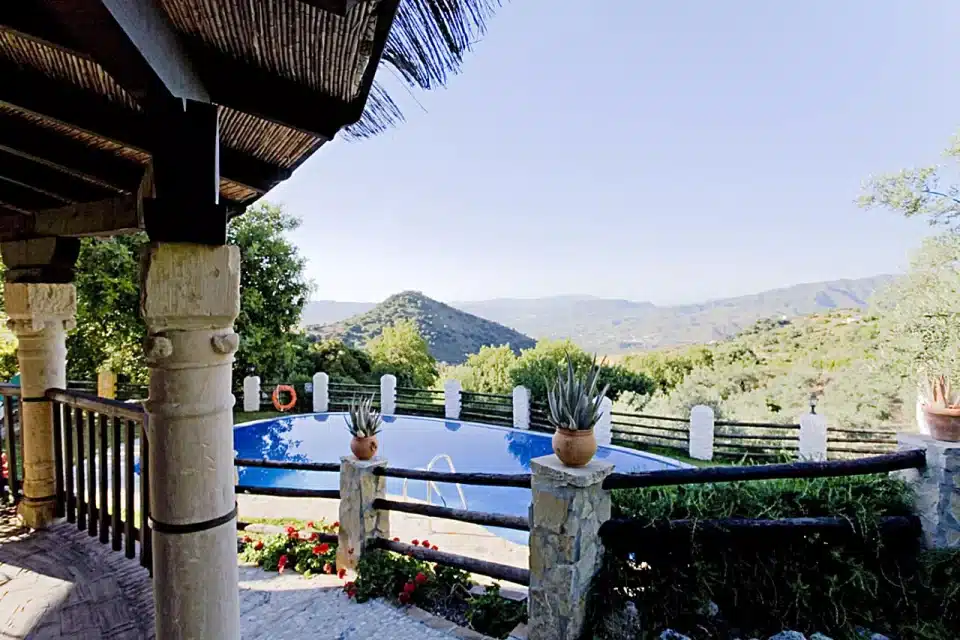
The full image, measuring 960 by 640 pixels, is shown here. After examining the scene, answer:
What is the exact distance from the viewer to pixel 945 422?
6.51ft

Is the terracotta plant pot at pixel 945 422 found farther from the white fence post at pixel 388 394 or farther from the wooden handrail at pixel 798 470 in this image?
the white fence post at pixel 388 394

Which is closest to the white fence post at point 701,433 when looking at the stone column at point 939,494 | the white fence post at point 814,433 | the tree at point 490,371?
the white fence post at point 814,433

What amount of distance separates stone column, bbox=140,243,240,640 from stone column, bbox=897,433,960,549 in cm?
269

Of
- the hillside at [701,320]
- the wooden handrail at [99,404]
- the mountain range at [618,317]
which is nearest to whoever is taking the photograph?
the wooden handrail at [99,404]

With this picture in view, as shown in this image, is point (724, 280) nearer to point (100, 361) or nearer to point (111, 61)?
point (100, 361)

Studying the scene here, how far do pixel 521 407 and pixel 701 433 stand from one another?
395cm

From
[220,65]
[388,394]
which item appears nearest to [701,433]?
[388,394]

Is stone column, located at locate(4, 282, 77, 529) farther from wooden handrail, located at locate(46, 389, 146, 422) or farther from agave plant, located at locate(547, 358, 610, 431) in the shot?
agave plant, located at locate(547, 358, 610, 431)

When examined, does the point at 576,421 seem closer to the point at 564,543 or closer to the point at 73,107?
the point at 564,543

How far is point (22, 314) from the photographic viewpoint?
10.2ft

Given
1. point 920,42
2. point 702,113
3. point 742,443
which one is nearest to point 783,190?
point 702,113

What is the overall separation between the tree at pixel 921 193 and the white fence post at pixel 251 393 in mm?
14434

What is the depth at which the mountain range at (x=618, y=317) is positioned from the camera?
1811 cm

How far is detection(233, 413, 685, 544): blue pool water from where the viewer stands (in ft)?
28.3
